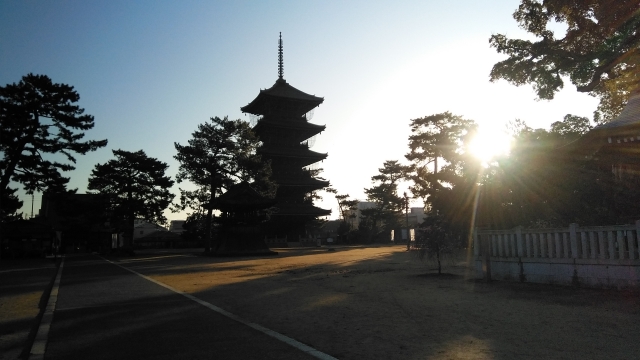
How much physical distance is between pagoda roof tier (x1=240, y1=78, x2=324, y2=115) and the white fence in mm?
38404

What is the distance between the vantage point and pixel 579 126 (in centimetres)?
2223

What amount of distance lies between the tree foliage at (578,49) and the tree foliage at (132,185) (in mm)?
27413

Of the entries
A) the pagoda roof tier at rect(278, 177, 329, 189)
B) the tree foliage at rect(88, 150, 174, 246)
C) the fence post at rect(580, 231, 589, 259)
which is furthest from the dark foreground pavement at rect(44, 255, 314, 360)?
the pagoda roof tier at rect(278, 177, 329, 189)

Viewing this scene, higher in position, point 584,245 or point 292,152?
point 292,152

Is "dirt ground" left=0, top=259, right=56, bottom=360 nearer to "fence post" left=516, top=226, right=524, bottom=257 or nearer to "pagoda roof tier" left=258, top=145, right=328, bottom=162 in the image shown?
"fence post" left=516, top=226, right=524, bottom=257

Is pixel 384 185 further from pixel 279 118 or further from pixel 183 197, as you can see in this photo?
pixel 183 197

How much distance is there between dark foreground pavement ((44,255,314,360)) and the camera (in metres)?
4.54

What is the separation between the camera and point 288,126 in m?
47.1

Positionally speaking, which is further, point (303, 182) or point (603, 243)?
point (303, 182)

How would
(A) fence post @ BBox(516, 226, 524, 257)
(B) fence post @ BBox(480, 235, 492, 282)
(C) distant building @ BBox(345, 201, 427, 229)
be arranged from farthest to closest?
(C) distant building @ BBox(345, 201, 427, 229) < (B) fence post @ BBox(480, 235, 492, 282) < (A) fence post @ BBox(516, 226, 524, 257)

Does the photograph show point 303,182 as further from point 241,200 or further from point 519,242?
point 519,242

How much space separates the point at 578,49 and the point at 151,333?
1448 cm

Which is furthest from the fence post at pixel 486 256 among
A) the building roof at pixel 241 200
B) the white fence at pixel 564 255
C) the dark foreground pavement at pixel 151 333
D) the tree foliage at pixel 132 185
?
the tree foliage at pixel 132 185

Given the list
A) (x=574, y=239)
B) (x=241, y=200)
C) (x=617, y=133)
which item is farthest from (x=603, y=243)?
(x=241, y=200)
